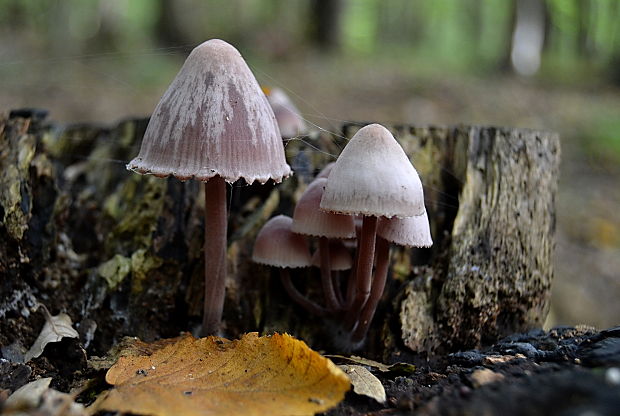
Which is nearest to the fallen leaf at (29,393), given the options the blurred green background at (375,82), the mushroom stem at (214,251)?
the mushroom stem at (214,251)

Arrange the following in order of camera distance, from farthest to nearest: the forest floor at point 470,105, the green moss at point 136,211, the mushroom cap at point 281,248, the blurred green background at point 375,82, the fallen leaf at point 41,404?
1. the blurred green background at point 375,82
2. the forest floor at point 470,105
3. the green moss at point 136,211
4. the mushroom cap at point 281,248
5. the fallen leaf at point 41,404

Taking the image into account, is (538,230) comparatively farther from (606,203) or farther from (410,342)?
(606,203)

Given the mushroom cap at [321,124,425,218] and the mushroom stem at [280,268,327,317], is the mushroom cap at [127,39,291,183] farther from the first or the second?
the mushroom stem at [280,268,327,317]

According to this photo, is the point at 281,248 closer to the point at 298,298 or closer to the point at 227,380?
the point at 298,298

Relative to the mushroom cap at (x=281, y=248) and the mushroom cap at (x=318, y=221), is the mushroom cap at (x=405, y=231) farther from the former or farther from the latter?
the mushroom cap at (x=281, y=248)

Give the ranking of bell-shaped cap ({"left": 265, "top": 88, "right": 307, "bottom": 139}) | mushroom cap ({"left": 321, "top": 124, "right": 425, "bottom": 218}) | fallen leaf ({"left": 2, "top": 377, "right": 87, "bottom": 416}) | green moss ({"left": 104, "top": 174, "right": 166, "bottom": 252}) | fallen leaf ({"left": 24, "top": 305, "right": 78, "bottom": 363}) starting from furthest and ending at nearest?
bell-shaped cap ({"left": 265, "top": 88, "right": 307, "bottom": 139}) → green moss ({"left": 104, "top": 174, "right": 166, "bottom": 252}) → fallen leaf ({"left": 24, "top": 305, "right": 78, "bottom": 363}) → mushroom cap ({"left": 321, "top": 124, "right": 425, "bottom": 218}) → fallen leaf ({"left": 2, "top": 377, "right": 87, "bottom": 416})

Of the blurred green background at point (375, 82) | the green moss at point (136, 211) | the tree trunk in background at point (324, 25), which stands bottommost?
the green moss at point (136, 211)

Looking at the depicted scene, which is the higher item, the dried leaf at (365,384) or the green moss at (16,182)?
the green moss at (16,182)

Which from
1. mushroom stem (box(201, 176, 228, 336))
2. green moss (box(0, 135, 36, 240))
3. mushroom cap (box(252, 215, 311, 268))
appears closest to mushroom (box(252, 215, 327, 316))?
mushroom cap (box(252, 215, 311, 268))
